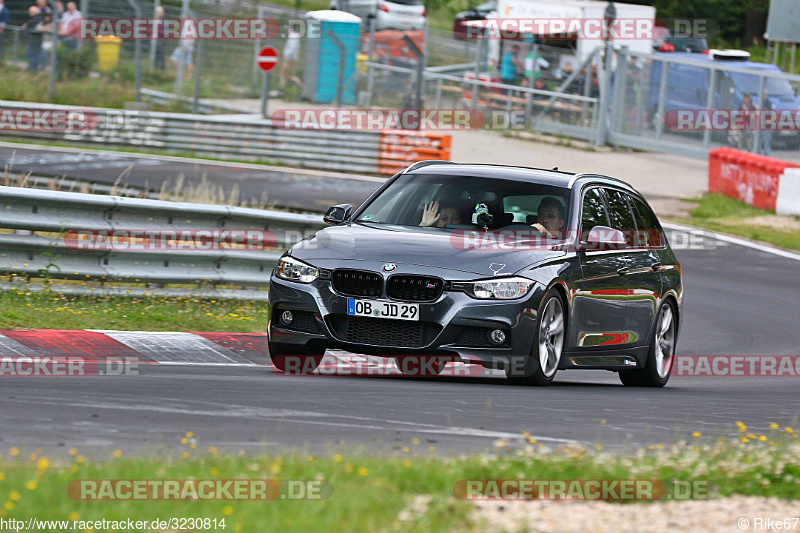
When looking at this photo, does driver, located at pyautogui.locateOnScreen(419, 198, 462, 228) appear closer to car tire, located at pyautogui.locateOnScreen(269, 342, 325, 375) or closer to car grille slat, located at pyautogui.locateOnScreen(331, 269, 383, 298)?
car grille slat, located at pyautogui.locateOnScreen(331, 269, 383, 298)

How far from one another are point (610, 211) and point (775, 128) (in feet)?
61.9

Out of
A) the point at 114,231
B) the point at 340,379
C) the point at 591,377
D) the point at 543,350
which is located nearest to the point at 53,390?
the point at 340,379

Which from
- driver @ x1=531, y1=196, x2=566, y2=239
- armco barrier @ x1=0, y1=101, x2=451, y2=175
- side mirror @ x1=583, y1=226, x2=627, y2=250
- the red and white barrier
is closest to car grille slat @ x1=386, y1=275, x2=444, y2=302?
driver @ x1=531, y1=196, x2=566, y2=239

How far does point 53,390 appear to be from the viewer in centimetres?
722

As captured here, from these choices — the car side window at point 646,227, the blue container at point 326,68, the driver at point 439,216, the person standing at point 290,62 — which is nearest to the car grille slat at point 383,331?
the driver at point 439,216

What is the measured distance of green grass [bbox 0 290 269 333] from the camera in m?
10.4

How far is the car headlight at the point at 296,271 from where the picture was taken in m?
8.86

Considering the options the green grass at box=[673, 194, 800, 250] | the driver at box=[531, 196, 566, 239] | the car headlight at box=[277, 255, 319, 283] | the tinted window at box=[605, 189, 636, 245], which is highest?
the driver at box=[531, 196, 566, 239]

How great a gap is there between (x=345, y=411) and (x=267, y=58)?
24921 mm

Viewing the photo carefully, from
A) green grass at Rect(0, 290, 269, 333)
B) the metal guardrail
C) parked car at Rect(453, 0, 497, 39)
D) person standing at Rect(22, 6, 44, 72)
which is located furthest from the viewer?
parked car at Rect(453, 0, 497, 39)

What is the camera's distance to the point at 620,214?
1083cm

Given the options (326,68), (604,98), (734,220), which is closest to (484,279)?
(734,220)

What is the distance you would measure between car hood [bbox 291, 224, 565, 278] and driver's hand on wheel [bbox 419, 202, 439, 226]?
11.1 inches

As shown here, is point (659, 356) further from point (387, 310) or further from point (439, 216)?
point (387, 310)
